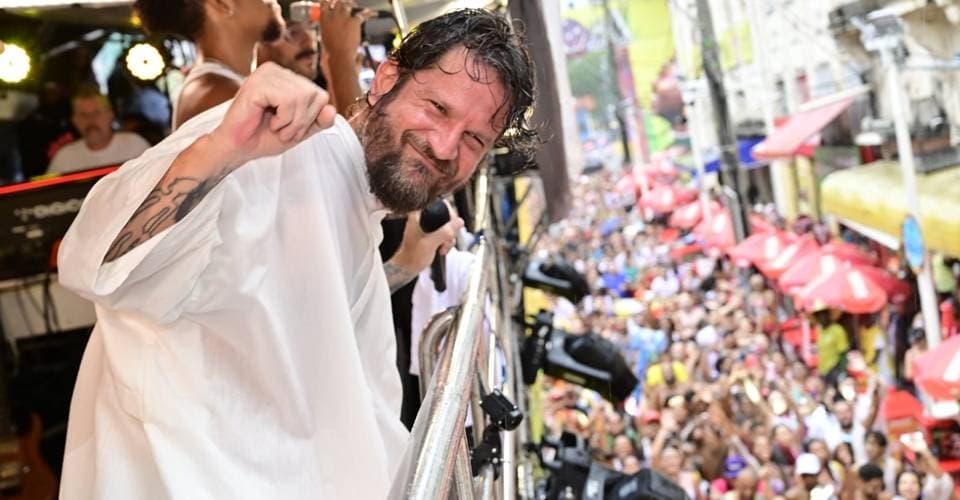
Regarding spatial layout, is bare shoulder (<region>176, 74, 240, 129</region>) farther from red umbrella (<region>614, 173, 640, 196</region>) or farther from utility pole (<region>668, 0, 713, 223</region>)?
red umbrella (<region>614, 173, 640, 196</region>)

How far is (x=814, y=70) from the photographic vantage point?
7.98 m

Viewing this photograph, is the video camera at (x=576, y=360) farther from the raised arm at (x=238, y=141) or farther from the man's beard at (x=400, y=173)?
the raised arm at (x=238, y=141)

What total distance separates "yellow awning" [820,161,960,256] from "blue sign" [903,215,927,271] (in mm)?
58

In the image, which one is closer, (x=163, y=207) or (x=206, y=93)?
(x=163, y=207)

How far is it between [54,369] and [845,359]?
6639 millimetres

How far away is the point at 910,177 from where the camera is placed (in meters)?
6.87

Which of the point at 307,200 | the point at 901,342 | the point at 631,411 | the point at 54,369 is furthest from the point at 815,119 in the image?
the point at 307,200

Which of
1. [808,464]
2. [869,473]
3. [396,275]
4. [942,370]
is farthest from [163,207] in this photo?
[808,464]

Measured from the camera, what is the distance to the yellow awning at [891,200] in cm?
654

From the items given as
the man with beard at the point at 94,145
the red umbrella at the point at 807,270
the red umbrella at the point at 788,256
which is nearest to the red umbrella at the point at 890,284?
the red umbrella at the point at 807,270

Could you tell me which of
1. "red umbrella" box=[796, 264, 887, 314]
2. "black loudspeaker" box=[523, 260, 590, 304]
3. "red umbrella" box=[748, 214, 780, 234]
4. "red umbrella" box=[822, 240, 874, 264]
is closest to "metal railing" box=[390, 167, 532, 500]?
"black loudspeaker" box=[523, 260, 590, 304]

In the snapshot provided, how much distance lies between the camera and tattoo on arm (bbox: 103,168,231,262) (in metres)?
0.97

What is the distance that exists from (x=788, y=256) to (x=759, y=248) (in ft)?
1.33

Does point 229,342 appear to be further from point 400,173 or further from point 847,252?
point 847,252
